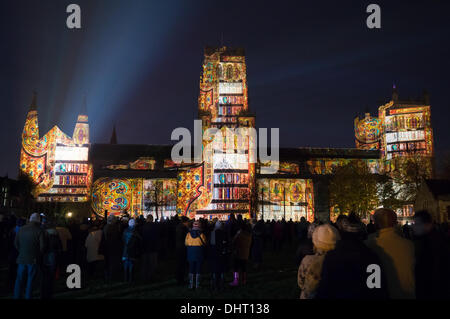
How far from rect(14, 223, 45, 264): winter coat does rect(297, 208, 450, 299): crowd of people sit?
221 inches

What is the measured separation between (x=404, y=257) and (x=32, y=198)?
59313 millimetres

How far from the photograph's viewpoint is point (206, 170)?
56.2 meters

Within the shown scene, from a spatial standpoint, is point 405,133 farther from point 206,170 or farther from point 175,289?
point 175,289

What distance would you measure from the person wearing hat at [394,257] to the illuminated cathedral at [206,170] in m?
49.3

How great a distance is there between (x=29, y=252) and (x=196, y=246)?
4.13 meters

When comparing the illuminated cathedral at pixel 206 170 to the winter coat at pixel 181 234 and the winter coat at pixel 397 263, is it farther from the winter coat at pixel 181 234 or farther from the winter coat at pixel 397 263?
the winter coat at pixel 397 263

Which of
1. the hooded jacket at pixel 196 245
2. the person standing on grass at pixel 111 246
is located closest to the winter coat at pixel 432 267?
Result: the hooded jacket at pixel 196 245

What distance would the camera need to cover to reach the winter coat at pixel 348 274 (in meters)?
3.93

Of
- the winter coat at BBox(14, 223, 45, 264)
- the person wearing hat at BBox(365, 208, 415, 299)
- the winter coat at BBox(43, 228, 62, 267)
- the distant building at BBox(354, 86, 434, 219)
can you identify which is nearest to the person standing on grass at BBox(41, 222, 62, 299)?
the winter coat at BBox(43, 228, 62, 267)
